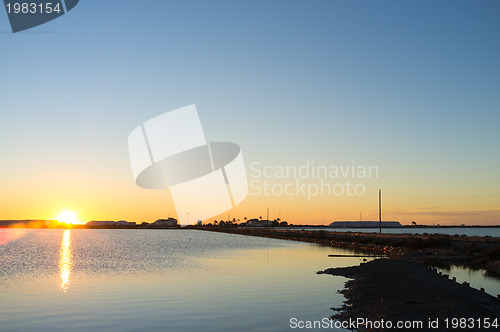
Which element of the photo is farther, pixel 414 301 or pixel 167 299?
pixel 167 299

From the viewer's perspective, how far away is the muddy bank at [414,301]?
17948 millimetres

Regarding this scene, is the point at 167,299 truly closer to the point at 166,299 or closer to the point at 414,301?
the point at 166,299

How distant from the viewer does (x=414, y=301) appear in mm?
20891

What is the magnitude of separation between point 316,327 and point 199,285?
48.9 ft

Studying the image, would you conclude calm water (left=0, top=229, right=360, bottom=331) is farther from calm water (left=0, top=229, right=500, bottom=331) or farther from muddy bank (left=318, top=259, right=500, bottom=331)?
muddy bank (left=318, top=259, right=500, bottom=331)

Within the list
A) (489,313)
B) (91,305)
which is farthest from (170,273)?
(489,313)

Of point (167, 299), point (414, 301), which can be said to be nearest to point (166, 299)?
point (167, 299)

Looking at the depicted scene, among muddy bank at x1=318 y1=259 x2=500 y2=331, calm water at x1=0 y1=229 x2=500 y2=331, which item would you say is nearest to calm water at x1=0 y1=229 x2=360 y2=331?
calm water at x1=0 y1=229 x2=500 y2=331

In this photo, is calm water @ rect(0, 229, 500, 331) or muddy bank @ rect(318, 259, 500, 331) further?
calm water @ rect(0, 229, 500, 331)

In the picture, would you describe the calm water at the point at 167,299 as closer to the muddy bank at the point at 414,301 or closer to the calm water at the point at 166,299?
the calm water at the point at 166,299

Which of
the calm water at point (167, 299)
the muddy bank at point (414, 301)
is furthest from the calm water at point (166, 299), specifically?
the muddy bank at point (414, 301)

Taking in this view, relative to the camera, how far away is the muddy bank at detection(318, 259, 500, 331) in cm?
1795

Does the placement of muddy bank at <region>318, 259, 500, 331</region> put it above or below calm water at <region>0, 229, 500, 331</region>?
above

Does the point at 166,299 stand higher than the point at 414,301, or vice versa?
the point at 414,301
